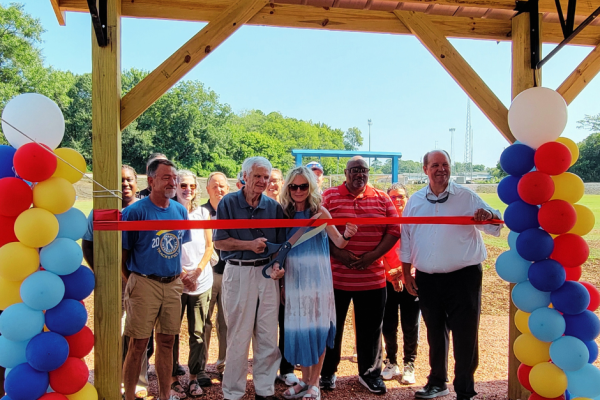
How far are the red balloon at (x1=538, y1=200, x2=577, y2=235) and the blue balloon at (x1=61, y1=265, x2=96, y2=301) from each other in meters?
2.91

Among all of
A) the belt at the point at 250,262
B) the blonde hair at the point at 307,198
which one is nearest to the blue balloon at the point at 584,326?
the blonde hair at the point at 307,198

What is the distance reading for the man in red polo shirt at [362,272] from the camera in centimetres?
371

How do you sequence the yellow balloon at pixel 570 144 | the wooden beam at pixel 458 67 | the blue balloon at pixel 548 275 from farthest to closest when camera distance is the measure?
1. the wooden beam at pixel 458 67
2. the yellow balloon at pixel 570 144
3. the blue balloon at pixel 548 275

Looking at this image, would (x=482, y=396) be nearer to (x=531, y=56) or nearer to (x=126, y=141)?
(x=531, y=56)

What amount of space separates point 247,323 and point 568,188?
242 centimetres

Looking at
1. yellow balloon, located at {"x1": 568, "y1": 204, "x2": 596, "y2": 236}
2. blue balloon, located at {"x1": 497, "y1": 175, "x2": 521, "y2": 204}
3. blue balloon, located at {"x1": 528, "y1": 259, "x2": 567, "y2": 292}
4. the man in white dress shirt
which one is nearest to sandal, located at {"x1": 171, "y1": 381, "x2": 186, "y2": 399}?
the man in white dress shirt

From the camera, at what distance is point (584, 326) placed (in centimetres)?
291

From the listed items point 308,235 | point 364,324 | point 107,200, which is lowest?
point 364,324

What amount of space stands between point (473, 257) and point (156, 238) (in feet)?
7.77

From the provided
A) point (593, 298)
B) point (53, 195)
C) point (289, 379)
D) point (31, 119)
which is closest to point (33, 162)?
point (53, 195)

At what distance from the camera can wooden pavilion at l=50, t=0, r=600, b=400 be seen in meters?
2.86

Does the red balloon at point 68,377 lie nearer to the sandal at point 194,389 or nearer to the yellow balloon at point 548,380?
the sandal at point 194,389

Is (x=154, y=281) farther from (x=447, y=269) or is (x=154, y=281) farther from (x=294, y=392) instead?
(x=447, y=269)

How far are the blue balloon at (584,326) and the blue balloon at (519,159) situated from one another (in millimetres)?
1019
